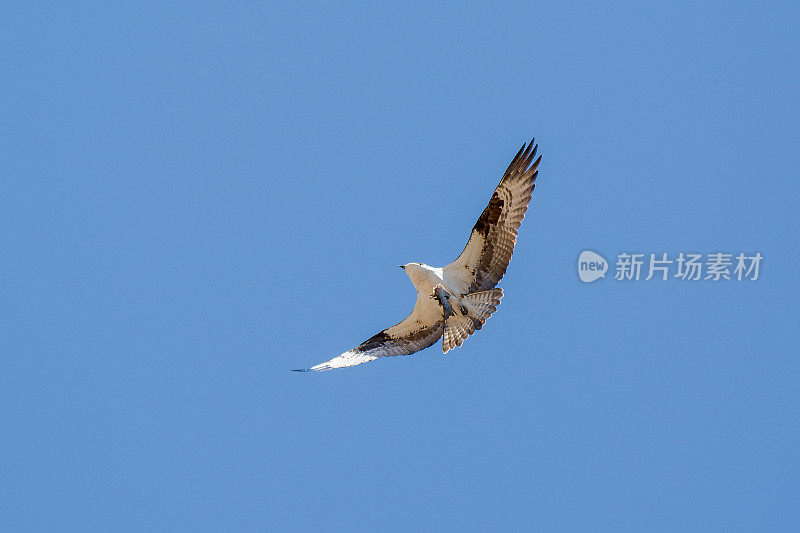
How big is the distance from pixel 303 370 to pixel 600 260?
511 cm

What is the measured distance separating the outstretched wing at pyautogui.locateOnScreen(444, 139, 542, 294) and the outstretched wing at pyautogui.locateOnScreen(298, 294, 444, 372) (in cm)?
82

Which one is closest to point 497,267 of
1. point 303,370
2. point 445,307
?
point 445,307

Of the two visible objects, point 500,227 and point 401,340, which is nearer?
point 500,227

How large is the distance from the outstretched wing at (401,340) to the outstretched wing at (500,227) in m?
0.82

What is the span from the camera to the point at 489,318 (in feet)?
76.9

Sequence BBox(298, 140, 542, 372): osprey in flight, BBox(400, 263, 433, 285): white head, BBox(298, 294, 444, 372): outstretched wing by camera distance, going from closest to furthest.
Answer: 1. BBox(298, 140, 542, 372): osprey in flight
2. BBox(400, 263, 433, 285): white head
3. BBox(298, 294, 444, 372): outstretched wing

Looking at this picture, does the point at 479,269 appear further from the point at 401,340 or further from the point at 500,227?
the point at 401,340

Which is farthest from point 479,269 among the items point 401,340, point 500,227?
point 401,340

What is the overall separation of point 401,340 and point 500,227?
8.27 ft

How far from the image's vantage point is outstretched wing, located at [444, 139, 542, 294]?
2392cm

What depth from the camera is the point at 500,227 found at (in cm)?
2403

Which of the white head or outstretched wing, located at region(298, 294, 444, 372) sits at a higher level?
the white head

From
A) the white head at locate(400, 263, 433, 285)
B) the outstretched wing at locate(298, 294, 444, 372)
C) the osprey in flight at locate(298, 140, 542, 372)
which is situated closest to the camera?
the osprey in flight at locate(298, 140, 542, 372)

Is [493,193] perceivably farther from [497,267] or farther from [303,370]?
[303,370]
